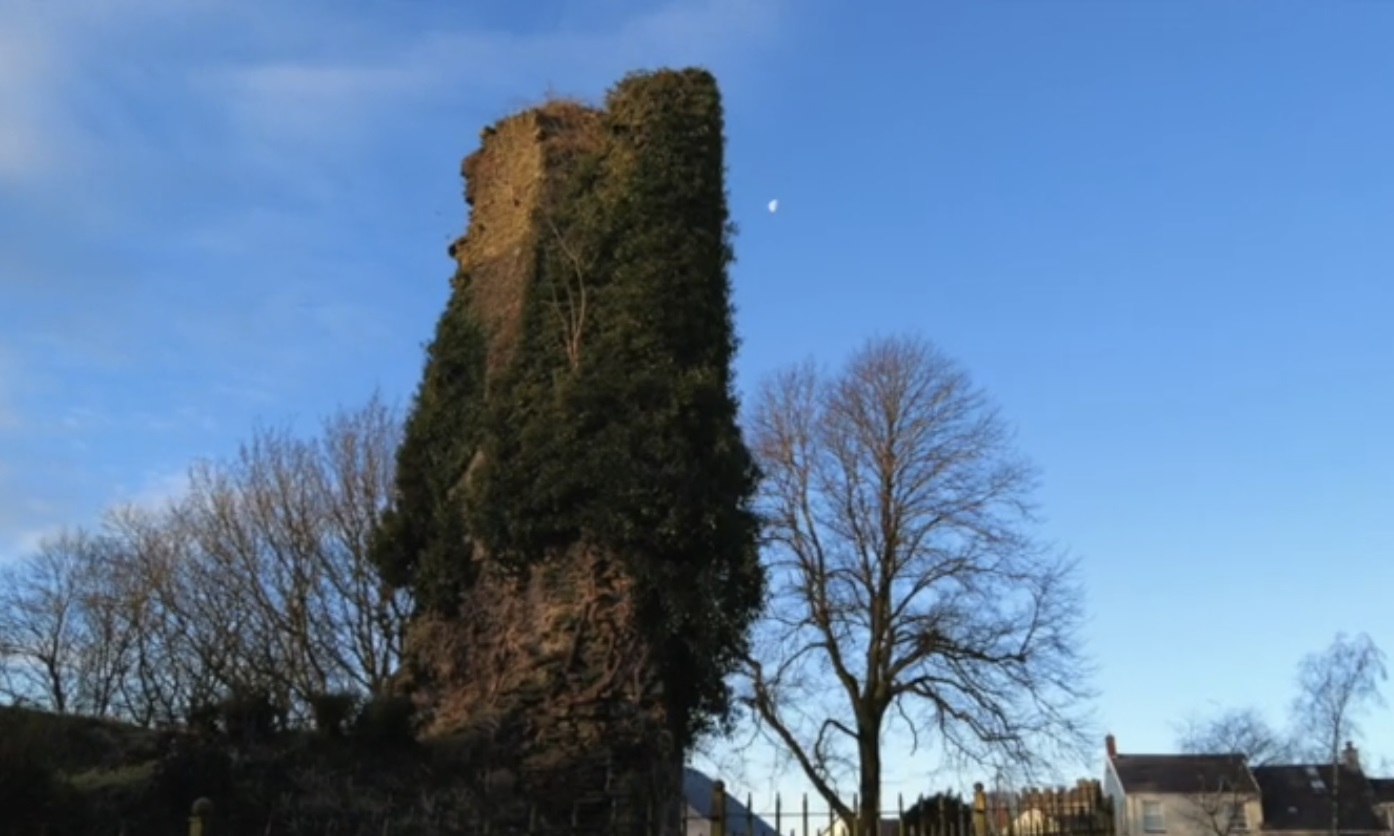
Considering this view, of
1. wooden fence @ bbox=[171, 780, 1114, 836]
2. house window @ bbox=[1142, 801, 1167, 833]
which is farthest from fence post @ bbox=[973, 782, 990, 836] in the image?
house window @ bbox=[1142, 801, 1167, 833]

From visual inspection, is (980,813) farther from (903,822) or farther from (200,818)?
(200,818)

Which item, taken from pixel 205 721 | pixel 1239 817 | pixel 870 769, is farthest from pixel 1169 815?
pixel 205 721

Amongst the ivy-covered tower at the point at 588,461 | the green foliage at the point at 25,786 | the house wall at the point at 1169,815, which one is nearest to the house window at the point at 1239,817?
the house wall at the point at 1169,815

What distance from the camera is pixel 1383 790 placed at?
47719mm

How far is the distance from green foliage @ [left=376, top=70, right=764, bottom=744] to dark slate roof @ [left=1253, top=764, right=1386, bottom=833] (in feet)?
122

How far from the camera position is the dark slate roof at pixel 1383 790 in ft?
152

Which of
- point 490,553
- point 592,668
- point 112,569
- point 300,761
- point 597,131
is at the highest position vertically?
point 597,131

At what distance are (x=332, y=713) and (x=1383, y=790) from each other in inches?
1833

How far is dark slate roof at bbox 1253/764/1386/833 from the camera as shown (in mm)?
44094

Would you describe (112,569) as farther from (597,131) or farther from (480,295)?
(597,131)

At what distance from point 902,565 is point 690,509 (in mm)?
11564

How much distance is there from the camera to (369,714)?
13.1 metres

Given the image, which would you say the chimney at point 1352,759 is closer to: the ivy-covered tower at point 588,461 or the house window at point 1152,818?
the house window at point 1152,818

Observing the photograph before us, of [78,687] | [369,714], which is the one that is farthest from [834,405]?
[78,687]
